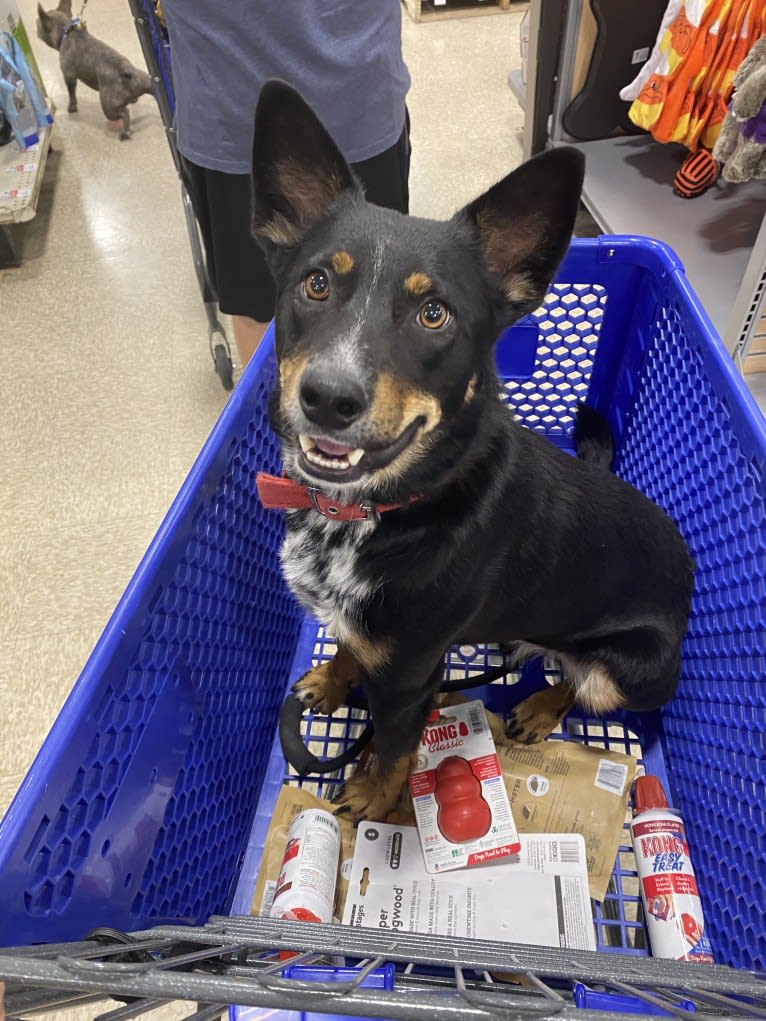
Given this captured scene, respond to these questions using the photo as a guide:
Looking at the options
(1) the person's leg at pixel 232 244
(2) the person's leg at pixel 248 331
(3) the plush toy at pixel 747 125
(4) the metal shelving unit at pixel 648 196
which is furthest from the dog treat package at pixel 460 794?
(3) the plush toy at pixel 747 125

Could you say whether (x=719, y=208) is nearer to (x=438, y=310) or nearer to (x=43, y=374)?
(x=438, y=310)

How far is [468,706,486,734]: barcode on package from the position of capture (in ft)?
4.37

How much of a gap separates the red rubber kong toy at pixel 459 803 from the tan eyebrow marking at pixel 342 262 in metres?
0.88

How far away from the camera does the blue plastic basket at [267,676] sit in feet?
2.58

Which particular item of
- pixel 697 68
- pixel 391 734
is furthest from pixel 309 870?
pixel 697 68

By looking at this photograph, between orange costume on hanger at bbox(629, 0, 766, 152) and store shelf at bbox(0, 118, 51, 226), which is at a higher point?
store shelf at bbox(0, 118, 51, 226)

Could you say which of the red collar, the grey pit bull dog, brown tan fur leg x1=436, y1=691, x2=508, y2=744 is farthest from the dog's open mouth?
the grey pit bull dog

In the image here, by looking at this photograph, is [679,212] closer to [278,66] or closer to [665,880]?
[278,66]

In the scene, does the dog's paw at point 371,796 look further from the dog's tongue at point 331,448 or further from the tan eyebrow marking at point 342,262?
the tan eyebrow marking at point 342,262

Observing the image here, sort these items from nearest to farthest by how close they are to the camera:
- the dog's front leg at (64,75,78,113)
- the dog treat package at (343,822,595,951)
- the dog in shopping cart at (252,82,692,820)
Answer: the dog in shopping cart at (252,82,692,820) → the dog treat package at (343,822,595,951) → the dog's front leg at (64,75,78,113)

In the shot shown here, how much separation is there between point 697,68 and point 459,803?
2.05 metres

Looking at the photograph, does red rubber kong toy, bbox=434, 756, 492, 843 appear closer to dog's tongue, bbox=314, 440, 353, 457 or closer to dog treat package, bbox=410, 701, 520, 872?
dog treat package, bbox=410, 701, 520, 872

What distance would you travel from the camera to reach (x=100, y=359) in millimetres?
2531

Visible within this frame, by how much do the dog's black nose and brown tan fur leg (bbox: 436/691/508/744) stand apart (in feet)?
2.59
